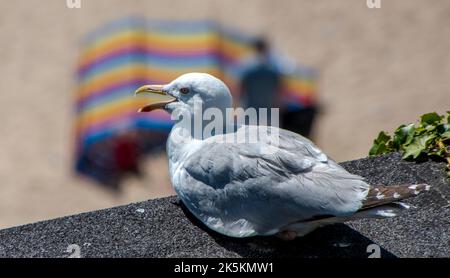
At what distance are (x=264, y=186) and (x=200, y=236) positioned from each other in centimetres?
43

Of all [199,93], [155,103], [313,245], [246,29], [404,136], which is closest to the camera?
[313,245]

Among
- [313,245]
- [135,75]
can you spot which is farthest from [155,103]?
[135,75]

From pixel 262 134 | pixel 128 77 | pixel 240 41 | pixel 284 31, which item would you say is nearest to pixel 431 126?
pixel 262 134

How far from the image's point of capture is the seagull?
13.7 ft

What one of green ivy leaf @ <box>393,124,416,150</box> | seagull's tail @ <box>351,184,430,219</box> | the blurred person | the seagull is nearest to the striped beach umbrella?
the blurred person

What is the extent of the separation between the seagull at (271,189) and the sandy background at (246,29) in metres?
3.95

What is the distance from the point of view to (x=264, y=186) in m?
4.28

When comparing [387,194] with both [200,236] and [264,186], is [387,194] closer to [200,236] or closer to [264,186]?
[264,186]

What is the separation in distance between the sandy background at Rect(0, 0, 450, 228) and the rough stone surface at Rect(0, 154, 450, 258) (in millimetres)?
3716

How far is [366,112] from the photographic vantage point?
9625mm

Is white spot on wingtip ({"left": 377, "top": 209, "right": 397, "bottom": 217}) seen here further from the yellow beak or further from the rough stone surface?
the yellow beak

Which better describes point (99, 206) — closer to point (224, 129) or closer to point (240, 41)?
point (240, 41)

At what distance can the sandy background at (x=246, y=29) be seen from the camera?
8.87 m

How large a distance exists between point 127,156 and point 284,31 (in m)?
2.91
